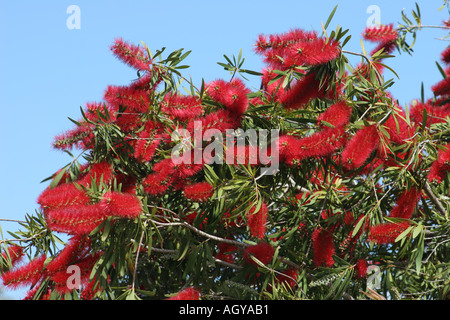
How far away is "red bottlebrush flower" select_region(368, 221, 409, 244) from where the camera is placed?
317 cm

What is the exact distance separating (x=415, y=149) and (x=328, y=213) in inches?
25.6

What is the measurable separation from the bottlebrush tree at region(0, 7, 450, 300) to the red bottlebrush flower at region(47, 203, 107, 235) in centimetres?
9

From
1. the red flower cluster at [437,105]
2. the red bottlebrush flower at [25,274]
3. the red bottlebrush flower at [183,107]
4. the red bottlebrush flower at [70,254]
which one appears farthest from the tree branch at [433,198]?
the red bottlebrush flower at [25,274]

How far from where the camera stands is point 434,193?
12.3 feet

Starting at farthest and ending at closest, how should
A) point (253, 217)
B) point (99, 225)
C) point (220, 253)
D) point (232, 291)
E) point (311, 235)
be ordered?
point (220, 253) < point (311, 235) < point (232, 291) < point (253, 217) < point (99, 225)

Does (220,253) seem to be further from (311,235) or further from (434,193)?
(434,193)

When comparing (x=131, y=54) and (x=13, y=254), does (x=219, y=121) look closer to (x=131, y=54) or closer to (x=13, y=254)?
(x=131, y=54)

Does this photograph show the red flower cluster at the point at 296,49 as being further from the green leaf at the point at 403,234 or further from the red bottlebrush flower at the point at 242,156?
the green leaf at the point at 403,234

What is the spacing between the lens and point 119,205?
285 cm

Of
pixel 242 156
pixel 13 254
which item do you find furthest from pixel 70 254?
pixel 242 156

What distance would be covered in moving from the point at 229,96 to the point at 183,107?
0.35 meters

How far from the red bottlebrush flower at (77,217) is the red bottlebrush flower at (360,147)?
1.27 metres
